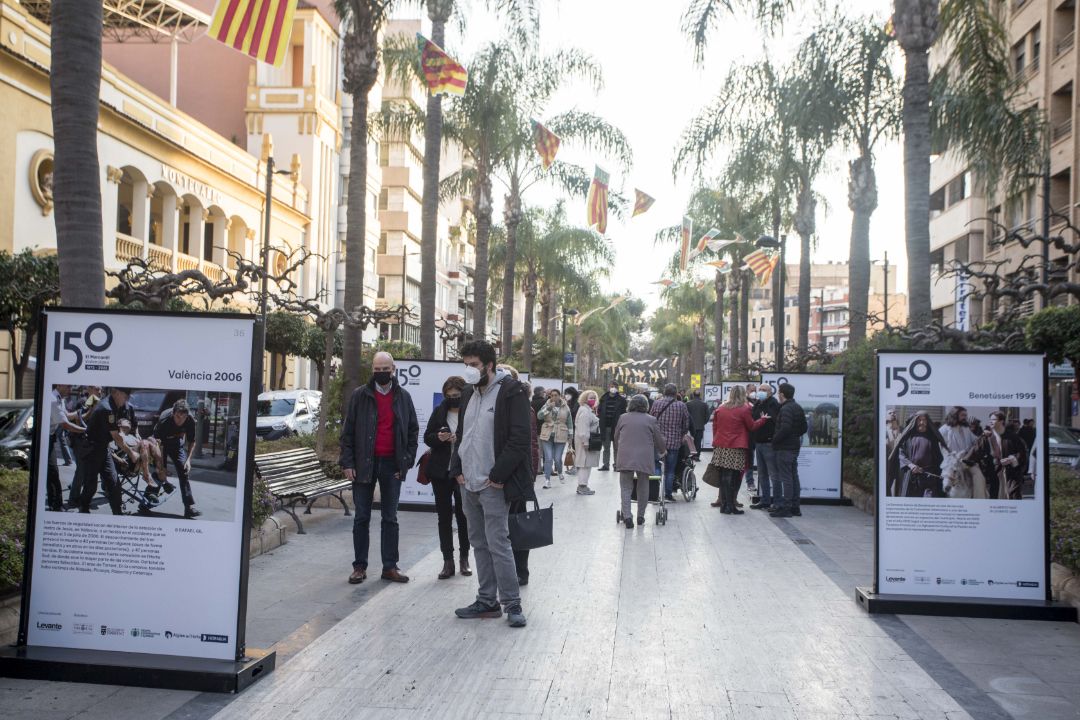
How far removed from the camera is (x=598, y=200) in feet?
93.1

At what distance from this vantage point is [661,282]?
42469 mm

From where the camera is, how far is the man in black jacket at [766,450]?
585 inches

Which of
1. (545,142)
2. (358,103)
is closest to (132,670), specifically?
(358,103)

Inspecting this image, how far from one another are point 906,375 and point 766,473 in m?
7.61

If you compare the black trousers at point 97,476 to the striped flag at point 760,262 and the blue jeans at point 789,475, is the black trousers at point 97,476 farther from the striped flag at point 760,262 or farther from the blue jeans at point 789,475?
the striped flag at point 760,262

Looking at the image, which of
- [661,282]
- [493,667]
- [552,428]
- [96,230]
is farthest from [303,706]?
[661,282]

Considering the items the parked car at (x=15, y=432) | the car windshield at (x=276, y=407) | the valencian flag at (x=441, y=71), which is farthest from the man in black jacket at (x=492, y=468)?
the car windshield at (x=276, y=407)

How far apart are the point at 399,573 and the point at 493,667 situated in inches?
111

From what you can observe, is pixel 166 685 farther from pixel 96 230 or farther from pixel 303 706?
pixel 96 230

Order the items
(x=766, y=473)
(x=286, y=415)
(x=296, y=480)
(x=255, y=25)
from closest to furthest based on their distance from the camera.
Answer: (x=255, y=25) < (x=296, y=480) < (x=766, y=473) < (x=286, y=415)

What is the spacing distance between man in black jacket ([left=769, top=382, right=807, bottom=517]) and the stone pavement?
3913 millimetres

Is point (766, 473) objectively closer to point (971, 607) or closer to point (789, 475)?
point (789, 475)

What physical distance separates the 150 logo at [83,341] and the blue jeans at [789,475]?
10703 millimetres

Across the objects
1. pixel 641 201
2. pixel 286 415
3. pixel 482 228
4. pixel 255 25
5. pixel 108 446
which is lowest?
pixel 286 415
